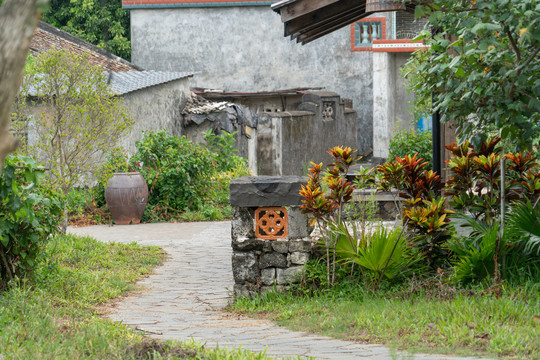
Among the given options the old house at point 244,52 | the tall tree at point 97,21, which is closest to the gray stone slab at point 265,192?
the old house at point 244,52

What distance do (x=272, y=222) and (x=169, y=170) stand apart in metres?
7.35

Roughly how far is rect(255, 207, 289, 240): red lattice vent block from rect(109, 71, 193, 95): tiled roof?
32.0ft

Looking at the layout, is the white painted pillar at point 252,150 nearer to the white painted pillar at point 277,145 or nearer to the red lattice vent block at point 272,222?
the white painted pillar at point 277,145

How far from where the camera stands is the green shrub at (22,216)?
19.4 ft

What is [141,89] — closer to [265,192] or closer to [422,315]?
[265,192]

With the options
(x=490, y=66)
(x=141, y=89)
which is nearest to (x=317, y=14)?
(x=490, y=66)

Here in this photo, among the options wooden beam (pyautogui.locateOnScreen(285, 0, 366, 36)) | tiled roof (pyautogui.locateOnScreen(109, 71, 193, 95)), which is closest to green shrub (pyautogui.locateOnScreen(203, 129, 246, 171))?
tiled roof (pyautogui.locateOnScreen(109, 71, 193, 95))

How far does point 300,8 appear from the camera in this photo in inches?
343

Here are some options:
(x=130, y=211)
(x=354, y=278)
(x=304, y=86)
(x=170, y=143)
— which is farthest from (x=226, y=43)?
(x=354, y=278)

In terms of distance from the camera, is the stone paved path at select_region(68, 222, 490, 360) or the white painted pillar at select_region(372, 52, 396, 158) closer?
the stone paved path at select_region(68, 222, 490, 360)

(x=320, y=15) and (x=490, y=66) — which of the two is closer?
(x=490, y=66)

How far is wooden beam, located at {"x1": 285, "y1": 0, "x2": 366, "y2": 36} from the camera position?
9.10 meters

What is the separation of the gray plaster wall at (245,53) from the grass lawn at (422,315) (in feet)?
59.0

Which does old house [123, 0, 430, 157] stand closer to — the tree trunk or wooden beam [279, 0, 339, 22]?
wooden beam [279, 0, 339, 22]
